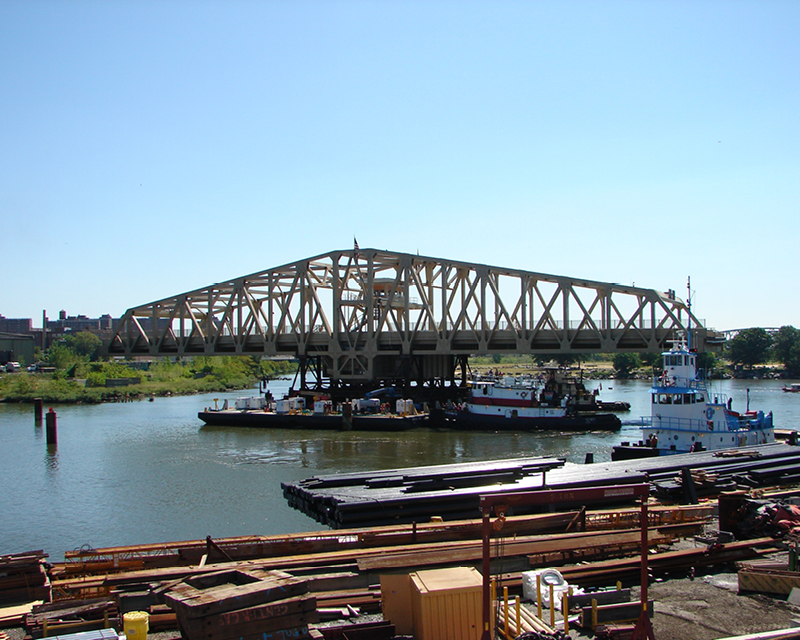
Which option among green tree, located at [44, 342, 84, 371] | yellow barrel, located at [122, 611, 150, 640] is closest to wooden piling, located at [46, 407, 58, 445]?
yellow barrel, located at [122, 611, 150, 640]

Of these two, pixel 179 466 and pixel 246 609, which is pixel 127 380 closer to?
pixel 179 466

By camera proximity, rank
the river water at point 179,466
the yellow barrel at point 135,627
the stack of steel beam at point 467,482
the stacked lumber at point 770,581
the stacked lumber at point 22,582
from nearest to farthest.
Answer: the yellow barrel at point 135,627 → the stacked lumber at point 770,581 → the stacked lumber at point 22,582 → the stack of steel beam at point 467,482 → the river water at point 179,466

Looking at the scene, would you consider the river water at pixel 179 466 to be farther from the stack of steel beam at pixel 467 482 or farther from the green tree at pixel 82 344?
the green tree at pixel 82 344

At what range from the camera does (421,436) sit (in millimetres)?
48094

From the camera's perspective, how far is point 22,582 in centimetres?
1260

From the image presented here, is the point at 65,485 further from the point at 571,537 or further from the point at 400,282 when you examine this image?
the point at 400,282

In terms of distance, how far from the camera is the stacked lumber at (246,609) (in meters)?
8.24

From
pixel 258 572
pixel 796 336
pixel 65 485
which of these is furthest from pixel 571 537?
pixel 796 336

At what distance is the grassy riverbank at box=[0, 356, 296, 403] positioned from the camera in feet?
274

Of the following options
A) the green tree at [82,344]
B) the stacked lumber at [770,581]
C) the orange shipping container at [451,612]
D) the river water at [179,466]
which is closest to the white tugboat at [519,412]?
the river water at [179,466]

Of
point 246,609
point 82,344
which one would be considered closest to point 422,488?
point 246,609

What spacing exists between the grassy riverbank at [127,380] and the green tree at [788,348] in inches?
4163

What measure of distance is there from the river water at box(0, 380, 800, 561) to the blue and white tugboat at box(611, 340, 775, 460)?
16.3 feet

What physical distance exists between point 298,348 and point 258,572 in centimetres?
5851
